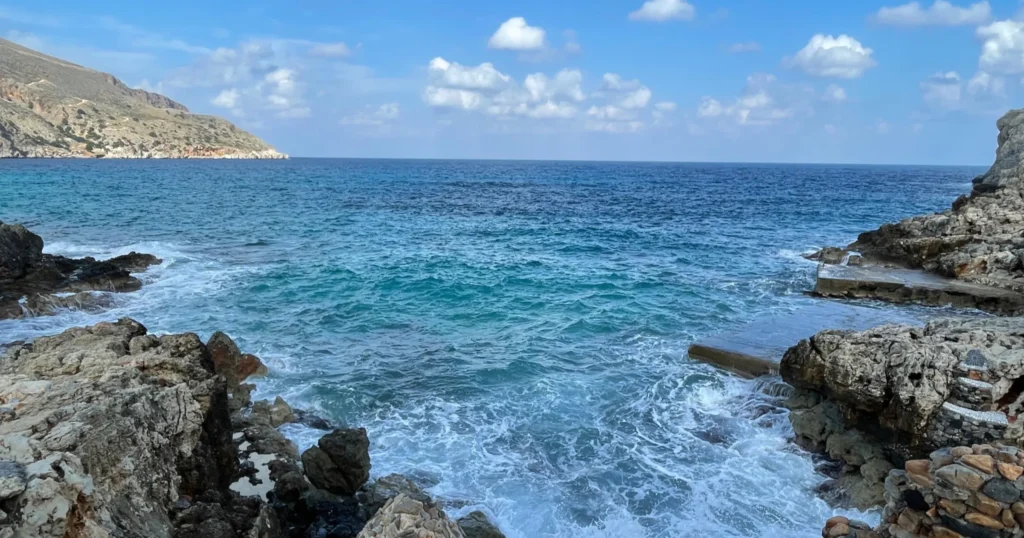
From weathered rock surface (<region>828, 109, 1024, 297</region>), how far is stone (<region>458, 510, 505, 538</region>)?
76.7 feet

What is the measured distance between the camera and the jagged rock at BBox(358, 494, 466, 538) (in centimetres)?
624

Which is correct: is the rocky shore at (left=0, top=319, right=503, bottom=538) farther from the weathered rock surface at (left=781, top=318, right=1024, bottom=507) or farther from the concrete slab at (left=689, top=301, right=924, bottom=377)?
the concrete slab at (left=689, top=301, right=924, bottom=377)

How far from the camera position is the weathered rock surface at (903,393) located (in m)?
10.9

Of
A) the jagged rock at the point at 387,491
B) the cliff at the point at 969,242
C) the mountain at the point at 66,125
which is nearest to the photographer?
the jagged rock at the point at 387,491

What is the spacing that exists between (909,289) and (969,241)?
7.47 metres

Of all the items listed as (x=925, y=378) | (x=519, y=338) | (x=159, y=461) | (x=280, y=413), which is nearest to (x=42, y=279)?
(x=280, y=413)

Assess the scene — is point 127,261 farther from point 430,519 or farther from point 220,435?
point 430,519

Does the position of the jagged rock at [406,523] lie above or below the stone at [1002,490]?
below

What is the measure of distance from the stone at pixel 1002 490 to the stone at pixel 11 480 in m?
11.1

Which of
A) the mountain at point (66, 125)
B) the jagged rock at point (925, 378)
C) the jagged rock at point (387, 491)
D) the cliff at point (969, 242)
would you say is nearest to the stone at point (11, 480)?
the jagged rock at point (387, 491)

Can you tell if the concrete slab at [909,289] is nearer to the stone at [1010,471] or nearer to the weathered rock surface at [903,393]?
the weathered rock surface at [903,393]

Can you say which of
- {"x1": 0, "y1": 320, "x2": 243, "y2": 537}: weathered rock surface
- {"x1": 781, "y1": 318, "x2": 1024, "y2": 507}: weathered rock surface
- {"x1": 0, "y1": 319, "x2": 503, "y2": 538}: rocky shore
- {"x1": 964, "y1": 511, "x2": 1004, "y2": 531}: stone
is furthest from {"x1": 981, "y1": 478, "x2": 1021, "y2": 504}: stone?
{"x1": 0, "y1": 320, "x2": 243, "y2": 537}: weathered rock surface

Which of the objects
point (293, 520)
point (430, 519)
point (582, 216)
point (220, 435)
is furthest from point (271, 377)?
point (582, 216)

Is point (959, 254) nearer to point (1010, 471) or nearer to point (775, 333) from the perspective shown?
point (775, 333)
